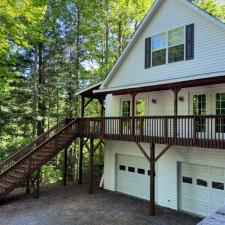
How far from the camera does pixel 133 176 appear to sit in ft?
48.6

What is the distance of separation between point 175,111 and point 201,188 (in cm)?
352

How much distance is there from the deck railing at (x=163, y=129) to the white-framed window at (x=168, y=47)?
3.04 meters

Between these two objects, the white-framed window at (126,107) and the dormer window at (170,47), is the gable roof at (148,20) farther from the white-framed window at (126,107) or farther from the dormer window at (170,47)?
the white-framed window at (126,107)

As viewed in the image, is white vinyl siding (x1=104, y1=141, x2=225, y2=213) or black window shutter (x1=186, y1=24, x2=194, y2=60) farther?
black window shutter (x1=186, y1=24, x2=194, y2=60)

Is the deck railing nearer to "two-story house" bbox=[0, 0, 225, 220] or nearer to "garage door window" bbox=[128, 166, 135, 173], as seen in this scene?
"two-story house" bbox=[0, 0, 225, 220]

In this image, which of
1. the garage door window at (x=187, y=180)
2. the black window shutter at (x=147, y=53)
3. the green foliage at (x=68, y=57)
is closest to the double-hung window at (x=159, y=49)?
the black window shutter at (x=147, y=53)

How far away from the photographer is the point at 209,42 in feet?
38.1

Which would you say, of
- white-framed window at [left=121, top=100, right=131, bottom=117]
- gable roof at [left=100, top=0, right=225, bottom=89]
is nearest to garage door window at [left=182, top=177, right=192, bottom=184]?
white-framed window at [left=121, top=100, right=131, bottom=117]

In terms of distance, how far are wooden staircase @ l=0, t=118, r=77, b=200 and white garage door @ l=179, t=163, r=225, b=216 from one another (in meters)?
6.33

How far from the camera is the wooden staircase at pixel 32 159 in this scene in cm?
1267

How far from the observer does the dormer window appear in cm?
1234

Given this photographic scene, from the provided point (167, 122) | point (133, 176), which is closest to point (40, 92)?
point (133, 176)

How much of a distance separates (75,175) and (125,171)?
932cm

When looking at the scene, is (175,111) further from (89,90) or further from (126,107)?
(89,90)
